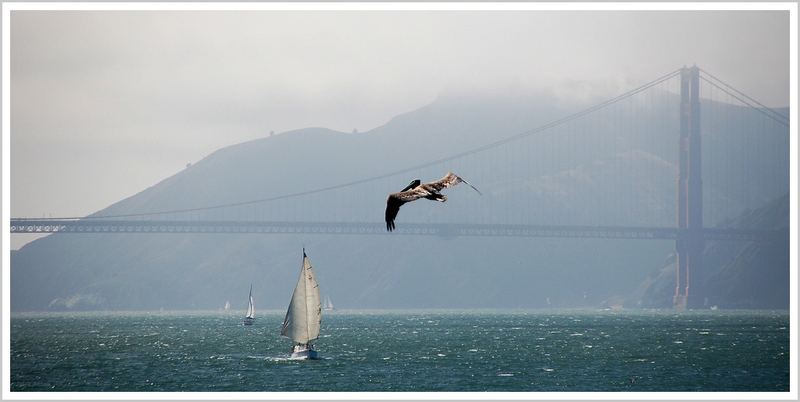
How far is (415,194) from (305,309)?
51641 millimetres

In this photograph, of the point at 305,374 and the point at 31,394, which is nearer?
the point at 31,394

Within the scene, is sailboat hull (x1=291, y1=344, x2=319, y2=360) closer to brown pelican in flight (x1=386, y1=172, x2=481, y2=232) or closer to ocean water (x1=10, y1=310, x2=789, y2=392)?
ocean water (x1=10, y1=310, x2=789, y2=392)

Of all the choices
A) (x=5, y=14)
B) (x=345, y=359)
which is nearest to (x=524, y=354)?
(x=345, y=359)

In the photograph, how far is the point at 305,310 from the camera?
261 feet

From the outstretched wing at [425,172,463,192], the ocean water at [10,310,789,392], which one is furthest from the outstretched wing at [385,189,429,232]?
the ocean water at [10,310,789,392]

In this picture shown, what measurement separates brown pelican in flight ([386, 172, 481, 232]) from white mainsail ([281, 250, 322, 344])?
48.0m

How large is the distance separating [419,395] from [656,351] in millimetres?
38946

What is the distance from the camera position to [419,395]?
6394cm

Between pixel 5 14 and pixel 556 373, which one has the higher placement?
pixel 5 14

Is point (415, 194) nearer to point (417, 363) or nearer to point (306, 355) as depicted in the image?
point (417, 363)

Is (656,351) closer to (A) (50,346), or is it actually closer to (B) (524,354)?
(B) (524,354)

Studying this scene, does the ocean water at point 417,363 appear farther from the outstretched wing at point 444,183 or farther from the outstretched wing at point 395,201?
the outstretched wing at point 395,201

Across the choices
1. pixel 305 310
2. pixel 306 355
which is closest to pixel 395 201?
pixel 305 310

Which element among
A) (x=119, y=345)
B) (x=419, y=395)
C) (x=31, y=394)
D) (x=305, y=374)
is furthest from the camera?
(x=119, y=345)
